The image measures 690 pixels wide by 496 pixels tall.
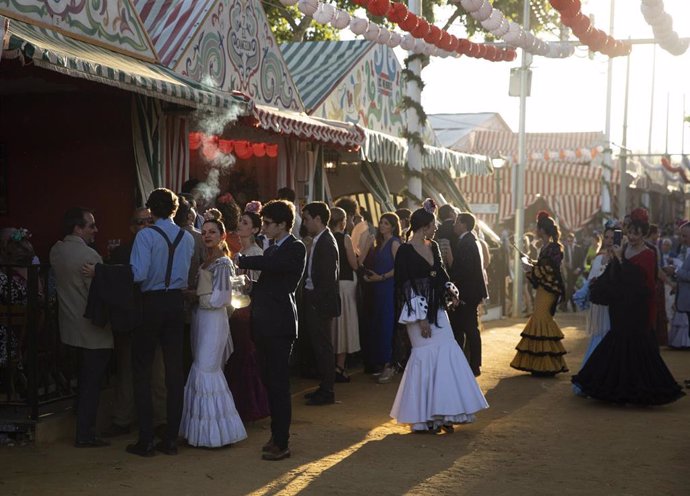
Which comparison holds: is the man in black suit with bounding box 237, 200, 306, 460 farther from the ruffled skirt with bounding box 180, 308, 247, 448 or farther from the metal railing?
the metal railing

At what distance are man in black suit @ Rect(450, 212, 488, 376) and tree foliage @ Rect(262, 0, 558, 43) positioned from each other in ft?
53.3

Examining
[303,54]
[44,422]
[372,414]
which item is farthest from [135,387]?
[303,54]

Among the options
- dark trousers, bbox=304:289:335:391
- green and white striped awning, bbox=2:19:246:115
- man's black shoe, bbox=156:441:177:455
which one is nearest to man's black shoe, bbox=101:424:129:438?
man's black shoe, bbox=156:441:177:455

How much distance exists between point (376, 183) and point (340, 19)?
5575mm

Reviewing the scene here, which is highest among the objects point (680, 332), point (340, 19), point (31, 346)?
point (340, 19)

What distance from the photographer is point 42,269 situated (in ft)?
29.3

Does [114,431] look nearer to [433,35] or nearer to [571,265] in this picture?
[433,35]

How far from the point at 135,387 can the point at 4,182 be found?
4750 mm

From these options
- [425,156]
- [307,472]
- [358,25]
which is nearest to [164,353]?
[307,472]

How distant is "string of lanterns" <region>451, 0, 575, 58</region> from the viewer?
1226cm

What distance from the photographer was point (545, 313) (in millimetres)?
13016

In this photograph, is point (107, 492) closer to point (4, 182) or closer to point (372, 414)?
point (372, 414)

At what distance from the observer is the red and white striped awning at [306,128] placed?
40.8 feet

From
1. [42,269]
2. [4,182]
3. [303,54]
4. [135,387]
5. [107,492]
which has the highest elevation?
[303,54]
